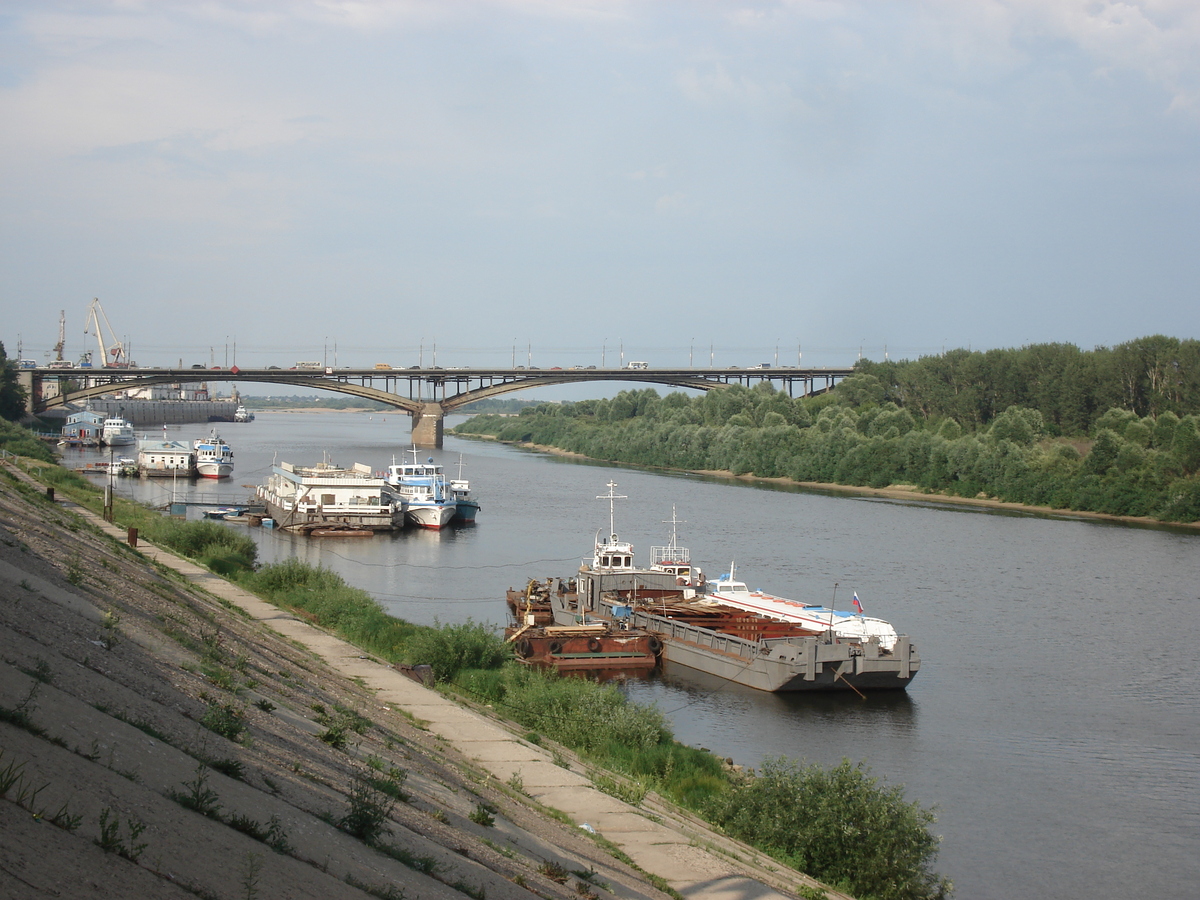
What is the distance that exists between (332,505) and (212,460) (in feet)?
86.1

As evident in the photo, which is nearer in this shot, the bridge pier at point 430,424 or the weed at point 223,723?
the weed at point 223,723

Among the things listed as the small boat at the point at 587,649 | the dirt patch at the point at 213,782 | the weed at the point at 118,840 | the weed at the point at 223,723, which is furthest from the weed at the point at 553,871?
the small boat at the point at 587,649

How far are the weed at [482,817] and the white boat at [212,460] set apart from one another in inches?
2759

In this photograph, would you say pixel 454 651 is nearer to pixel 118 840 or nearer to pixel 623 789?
pixel 623 789

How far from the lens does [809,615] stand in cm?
3105

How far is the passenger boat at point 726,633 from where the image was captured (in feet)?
87.0

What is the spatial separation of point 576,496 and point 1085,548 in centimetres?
3210

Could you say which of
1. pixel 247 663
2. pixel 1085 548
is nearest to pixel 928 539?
pixel 1085 548

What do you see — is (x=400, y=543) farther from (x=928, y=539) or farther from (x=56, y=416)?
(x=56, y=416)

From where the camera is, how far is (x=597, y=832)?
1273 cm

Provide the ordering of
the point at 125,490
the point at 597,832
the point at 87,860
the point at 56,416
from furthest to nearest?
the point at 56,416 < the point at 125,490 < the point at 597,832 < the point at 87,860

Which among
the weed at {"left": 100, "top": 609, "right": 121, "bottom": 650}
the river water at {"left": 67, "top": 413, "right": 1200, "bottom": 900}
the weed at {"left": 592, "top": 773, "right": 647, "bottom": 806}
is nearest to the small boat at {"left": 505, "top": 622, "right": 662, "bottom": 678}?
the river water at {"left": 67, "top": 413, "right": 1200, "bottom": 900}

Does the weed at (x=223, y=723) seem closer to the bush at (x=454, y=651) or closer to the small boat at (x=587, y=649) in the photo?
the bush at (x=454, y=651)

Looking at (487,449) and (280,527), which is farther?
(487,449)
